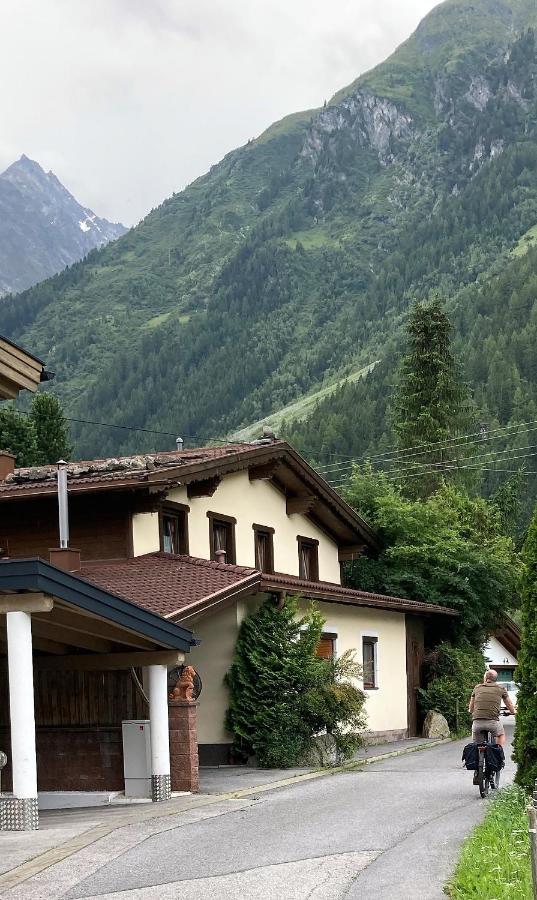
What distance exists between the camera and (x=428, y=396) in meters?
64.8

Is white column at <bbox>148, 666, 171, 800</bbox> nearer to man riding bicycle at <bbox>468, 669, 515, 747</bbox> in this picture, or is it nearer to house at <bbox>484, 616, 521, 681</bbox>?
man riding bicycle at <bbox>468, 669, 515, 747</bbox>

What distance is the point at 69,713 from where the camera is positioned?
60.3 feet

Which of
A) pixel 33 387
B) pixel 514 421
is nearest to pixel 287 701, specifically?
pixel 33 387

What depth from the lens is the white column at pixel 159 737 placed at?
16.9 m

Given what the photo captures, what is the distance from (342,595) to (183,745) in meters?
9.83

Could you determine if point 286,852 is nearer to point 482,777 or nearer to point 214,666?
point 482,777

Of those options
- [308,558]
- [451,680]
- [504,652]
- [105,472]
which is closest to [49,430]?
[504,652]

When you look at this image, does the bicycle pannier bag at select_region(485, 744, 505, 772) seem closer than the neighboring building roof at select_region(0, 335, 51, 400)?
No

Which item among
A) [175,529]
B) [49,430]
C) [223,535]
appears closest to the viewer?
[175,529]

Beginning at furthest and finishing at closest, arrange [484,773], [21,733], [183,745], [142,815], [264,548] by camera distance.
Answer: [264,548]
[183,745]
[484,773]
[142,815]
[21,733]

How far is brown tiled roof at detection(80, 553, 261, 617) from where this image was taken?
19969 mm

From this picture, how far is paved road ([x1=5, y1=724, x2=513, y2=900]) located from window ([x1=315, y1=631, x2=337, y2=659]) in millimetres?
9585

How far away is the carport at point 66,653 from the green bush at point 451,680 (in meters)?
15.3

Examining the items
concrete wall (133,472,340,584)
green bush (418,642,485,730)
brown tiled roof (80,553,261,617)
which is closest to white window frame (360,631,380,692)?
concrete wall (133,472,340,584)
